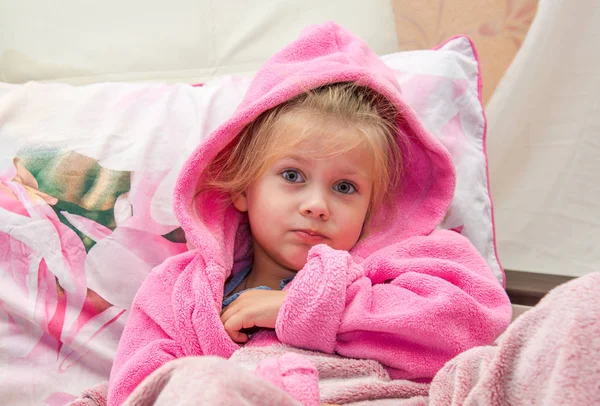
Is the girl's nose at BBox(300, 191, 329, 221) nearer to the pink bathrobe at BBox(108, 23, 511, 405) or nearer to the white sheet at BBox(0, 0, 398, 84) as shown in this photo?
the pink bathrobe at BBox(108, 23, 511, 405)

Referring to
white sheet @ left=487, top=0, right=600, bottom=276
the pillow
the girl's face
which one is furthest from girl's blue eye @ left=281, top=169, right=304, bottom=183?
white sheet @ left=487, top=0, right=600, bottom=276

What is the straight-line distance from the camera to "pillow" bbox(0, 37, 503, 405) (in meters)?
1.00

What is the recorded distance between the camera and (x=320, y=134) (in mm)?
980

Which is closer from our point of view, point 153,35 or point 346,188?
point 346,188

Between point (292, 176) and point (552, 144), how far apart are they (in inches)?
28.2

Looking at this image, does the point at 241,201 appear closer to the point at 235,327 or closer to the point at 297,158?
the point at 297,158

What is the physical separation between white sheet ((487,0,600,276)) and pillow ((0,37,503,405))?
0.23 meters

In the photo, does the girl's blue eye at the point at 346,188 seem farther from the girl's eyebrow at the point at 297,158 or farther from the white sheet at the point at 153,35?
the white sheet at the point at 153,35

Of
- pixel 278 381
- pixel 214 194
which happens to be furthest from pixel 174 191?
pixel 278 381

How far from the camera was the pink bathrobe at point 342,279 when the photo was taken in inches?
33.6

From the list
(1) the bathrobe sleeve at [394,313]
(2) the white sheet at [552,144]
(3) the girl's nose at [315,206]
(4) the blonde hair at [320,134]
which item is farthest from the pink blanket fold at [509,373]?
(2) the white sheet at [552,144]

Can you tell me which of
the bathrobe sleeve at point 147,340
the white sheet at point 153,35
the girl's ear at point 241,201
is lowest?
the bathrobe sleeve at point 147,340

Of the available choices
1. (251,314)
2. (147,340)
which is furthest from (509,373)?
(147,340)

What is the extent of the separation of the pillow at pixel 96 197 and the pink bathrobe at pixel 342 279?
9cm
